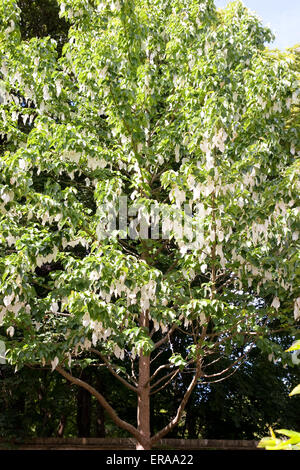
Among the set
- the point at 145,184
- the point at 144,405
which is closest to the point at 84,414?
the point at 144,405

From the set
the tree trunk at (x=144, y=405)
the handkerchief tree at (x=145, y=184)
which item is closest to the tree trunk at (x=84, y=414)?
the tree trunk at (x=144, y=405)

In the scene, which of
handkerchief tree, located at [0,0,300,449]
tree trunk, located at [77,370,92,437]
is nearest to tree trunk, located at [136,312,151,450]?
handkerchief tree, located at [0,0,300,449]

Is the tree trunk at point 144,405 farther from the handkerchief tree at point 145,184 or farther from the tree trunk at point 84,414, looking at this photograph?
the tree trunk at point 84,414

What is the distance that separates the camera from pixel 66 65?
326 inches

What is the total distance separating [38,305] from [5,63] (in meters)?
3.76

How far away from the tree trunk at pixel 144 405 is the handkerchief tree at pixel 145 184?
2 cm

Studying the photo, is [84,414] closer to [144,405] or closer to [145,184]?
[144,405]

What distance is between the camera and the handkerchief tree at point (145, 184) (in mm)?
6184

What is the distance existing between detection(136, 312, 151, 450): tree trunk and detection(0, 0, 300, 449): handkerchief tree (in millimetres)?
19

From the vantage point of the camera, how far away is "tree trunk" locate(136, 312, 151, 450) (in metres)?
7.71

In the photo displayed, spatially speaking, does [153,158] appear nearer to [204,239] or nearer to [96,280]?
[204,239]

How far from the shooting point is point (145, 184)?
685 centimetres

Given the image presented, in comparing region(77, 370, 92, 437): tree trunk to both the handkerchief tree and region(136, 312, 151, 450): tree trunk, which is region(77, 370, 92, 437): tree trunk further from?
the handkerchief tree
